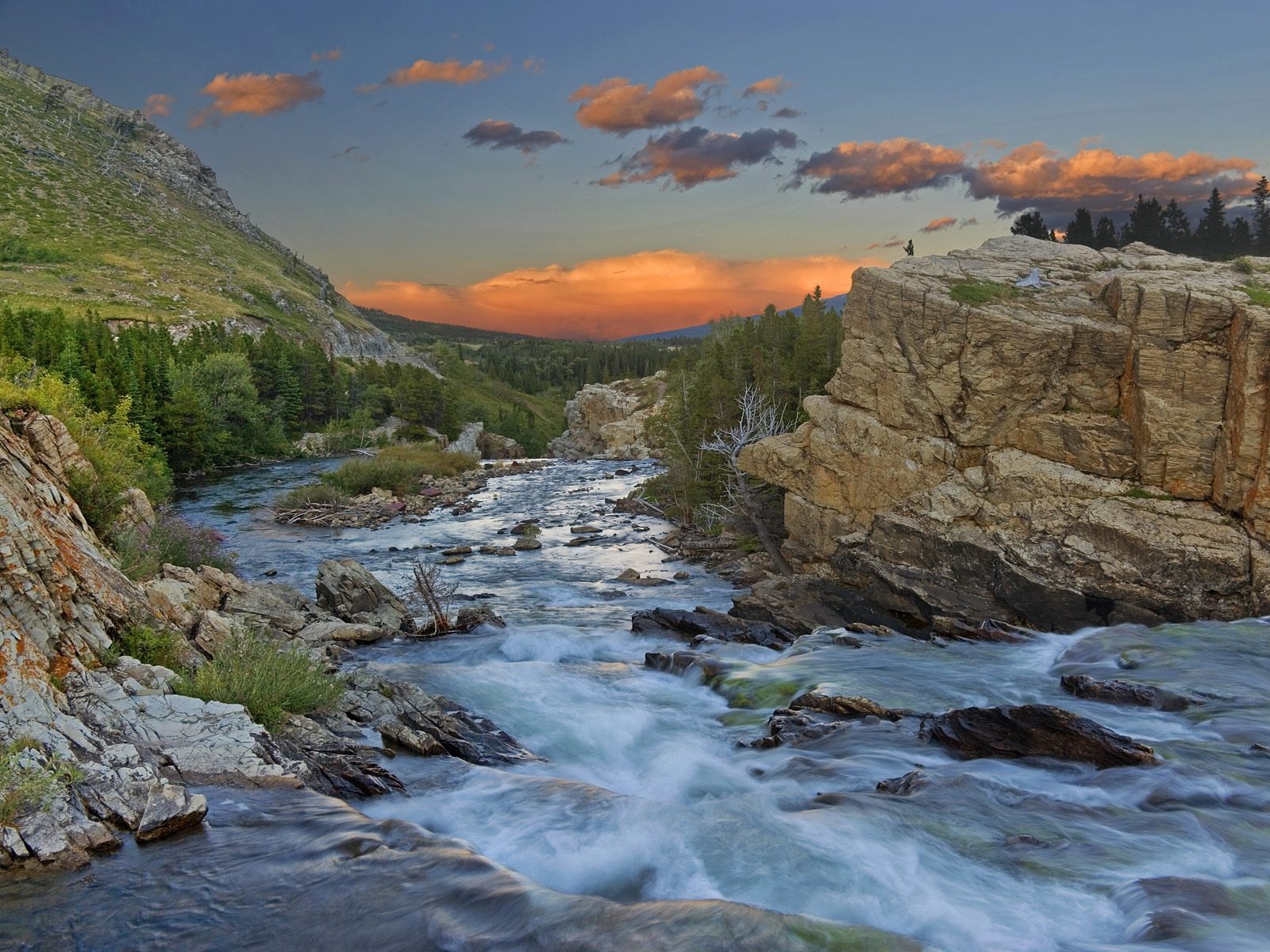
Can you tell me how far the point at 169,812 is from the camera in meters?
8.55

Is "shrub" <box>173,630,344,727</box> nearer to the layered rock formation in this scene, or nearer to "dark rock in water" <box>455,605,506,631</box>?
"dark rock in water" <box>455,605,506,631</box>

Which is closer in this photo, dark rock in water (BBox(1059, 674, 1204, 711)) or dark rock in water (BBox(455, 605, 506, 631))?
dark rock in water (BBox(1059, 674, 1204, 711))

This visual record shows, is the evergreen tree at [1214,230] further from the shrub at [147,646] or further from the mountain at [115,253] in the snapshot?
the mountain at [115,253]

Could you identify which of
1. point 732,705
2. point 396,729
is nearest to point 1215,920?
point 732,705

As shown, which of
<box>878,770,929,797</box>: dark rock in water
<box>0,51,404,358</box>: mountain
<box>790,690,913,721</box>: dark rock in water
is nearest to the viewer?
<box>878,770,929,797</box>: dark rock in water

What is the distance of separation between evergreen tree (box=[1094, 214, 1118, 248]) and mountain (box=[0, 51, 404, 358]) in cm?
10388

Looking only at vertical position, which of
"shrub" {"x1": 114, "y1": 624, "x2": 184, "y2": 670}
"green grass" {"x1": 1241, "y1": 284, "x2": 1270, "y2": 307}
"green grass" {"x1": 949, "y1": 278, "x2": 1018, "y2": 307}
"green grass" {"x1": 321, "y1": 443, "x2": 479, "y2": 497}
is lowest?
"green grass" {"x1": 321, "y1": 443, "x2": 479, "y2": 497}

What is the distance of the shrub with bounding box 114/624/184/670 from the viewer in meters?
11.9

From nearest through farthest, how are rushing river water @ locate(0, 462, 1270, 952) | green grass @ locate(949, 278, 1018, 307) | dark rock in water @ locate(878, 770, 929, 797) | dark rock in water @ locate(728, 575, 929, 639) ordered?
rushing river water @ locate(0, 462, 1270, 952), dark rock in water @ locate(878, 770, 929, 797), dark rock in water @ locate(728, 575, 929, 639), green grass @ locate(949, 278, 1018, 307)

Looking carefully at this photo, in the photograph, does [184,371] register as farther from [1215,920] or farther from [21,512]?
[1215,920]

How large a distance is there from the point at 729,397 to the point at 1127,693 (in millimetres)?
34810

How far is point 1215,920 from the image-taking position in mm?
8148

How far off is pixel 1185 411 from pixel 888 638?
10.5 meters

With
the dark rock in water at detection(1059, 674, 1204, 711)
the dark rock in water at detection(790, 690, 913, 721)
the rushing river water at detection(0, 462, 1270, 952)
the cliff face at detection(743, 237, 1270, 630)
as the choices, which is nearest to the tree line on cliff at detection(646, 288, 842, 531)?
the cliff face at detection(743, 237, 1270, 630)
